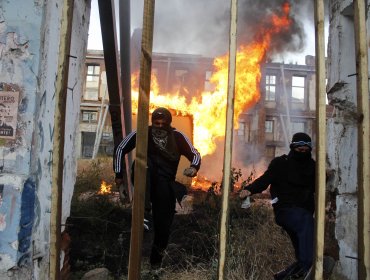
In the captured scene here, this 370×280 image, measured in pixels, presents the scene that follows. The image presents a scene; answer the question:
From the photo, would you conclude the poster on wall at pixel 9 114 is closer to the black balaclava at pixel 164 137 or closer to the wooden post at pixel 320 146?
the black balaclava at pixel 164 137

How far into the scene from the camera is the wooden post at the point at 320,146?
2.38 metres

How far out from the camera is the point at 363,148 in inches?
100

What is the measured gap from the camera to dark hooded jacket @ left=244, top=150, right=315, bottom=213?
14.4ft

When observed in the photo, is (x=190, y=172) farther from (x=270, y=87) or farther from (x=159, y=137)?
(x=270, y=87)

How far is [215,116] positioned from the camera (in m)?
17.6

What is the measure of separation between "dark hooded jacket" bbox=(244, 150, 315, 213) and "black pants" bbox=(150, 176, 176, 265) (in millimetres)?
913

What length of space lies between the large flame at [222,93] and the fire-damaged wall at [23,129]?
1306 cm

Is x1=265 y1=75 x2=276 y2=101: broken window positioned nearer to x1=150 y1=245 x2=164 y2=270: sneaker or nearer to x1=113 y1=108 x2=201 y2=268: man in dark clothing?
x1=113 y1=108 x2=201 y2=268: man in dark clothing

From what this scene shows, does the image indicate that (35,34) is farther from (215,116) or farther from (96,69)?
(96,69)

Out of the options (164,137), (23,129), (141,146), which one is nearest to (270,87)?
(164,137)

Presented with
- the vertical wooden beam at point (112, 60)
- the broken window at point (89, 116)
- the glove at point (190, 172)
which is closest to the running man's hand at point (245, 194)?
the glove at point (190, 172)

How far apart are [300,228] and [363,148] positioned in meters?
1.82

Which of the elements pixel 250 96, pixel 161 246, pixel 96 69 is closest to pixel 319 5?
pixel 161 246

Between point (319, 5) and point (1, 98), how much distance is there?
239 cm
